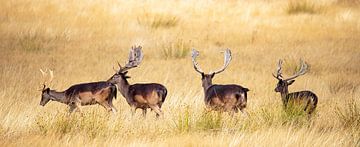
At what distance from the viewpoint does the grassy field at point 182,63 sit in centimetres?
728

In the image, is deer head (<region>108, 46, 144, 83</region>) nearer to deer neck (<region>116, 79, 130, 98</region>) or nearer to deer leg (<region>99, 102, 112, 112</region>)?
deer neck (<region>116, 79, 130, 98</region>)

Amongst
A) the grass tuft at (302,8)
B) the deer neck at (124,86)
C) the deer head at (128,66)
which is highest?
the grass tuft at (302,8)

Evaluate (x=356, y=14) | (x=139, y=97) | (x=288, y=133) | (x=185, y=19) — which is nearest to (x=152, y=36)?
(x=185, y=19)

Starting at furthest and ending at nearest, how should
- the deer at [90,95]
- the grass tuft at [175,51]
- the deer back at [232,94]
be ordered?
the grass tuft at [175,51], the deer at [90,95], the deer back at [232,94]

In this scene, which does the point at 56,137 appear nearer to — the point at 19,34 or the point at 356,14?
the point at 19,34

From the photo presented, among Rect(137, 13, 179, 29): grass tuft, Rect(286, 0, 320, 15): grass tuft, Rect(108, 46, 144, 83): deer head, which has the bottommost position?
Rect(108, 46, 144, 83): deer head

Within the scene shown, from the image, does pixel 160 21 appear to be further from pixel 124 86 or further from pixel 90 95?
pixel 90 95

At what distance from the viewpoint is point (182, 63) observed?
41.2ft

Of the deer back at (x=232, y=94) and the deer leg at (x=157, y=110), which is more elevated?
the deer back at (x=232, y=94)

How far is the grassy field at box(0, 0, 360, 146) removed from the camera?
7281mm

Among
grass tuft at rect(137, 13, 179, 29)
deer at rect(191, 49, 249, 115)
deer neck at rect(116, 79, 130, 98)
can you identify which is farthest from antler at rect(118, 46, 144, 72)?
grass tuft at rect(137, 13, 179, 29)

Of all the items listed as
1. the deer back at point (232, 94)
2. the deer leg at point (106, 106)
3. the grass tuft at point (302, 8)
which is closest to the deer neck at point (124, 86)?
the deer leg at point (106, 106)

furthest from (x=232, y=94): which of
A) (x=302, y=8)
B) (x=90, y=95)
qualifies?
(x=302, y=8)

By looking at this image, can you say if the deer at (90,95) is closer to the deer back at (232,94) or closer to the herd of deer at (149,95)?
the herd of deer at (149,95)
